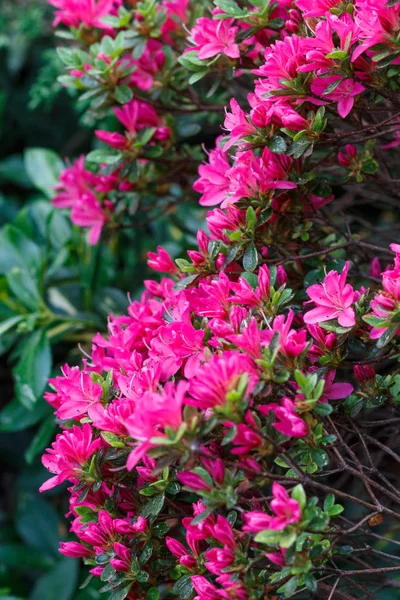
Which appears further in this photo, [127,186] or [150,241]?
[150,241]

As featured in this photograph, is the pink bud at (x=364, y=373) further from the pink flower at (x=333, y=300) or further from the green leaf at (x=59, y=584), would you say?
the green leaf at (x=59, y=584)

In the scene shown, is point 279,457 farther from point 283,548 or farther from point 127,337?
point 127,337

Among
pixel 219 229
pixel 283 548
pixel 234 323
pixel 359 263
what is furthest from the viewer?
pixel 359 263

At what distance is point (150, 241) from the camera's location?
2.26 meters

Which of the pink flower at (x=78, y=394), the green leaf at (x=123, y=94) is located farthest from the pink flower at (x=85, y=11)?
the pink flower at (x=78, y=394)

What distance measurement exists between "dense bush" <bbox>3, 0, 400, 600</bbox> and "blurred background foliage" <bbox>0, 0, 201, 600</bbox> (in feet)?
1.59

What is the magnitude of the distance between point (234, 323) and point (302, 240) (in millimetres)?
357

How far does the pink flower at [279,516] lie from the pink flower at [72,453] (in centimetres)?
32

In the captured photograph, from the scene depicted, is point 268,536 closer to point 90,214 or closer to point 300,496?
point 300,496

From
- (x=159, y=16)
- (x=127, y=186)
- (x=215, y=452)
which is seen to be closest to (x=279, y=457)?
(x=215, y=452)

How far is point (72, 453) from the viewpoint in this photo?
111 cm

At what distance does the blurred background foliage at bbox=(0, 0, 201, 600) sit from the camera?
196cm

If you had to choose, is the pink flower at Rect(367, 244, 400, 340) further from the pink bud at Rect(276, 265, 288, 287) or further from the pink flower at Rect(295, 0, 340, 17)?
the pink flower at Rect(295, 0, 340, 17)

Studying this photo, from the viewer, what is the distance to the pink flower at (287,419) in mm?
963
